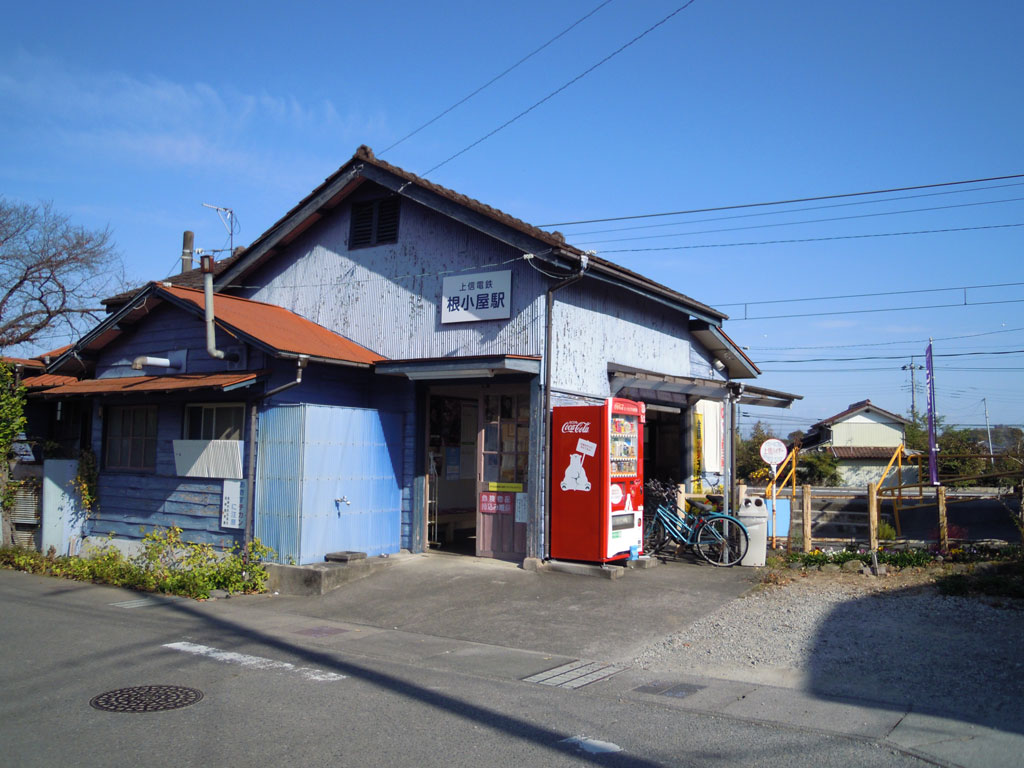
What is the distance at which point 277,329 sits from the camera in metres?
13.2

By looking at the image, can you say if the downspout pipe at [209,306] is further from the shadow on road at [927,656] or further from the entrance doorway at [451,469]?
the shadow on road at [927,656]

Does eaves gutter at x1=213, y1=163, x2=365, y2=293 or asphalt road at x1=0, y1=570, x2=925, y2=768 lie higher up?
eaves gutter at x1=213, y1=163, x2=365, y2=293

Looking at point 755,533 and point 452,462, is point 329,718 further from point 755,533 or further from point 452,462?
point 452,462

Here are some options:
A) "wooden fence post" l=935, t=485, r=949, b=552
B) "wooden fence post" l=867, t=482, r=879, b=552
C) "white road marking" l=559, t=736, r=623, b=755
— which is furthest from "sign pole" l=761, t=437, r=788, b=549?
"white road marking" l=559, t=736, r=623, b=755

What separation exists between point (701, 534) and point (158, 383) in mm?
9216

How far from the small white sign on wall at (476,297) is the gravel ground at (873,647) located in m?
5.54

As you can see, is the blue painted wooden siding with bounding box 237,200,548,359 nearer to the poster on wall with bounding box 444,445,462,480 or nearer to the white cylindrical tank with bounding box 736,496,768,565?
the poster on wall with bounding box 444,445,462,480

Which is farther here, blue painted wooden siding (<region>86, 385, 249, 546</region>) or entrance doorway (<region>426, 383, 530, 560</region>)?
blue painted wooden siding (<region>86, 385, 249, 546</region>)

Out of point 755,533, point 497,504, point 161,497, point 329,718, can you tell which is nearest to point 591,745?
point 329,718

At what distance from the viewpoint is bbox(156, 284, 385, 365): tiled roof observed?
1226 centimetres

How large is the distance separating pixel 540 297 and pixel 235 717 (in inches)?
299

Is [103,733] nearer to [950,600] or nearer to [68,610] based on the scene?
[68,610]

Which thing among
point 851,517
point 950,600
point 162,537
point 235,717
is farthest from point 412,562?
point 851,517

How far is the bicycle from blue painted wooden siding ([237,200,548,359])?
3.85 meters
